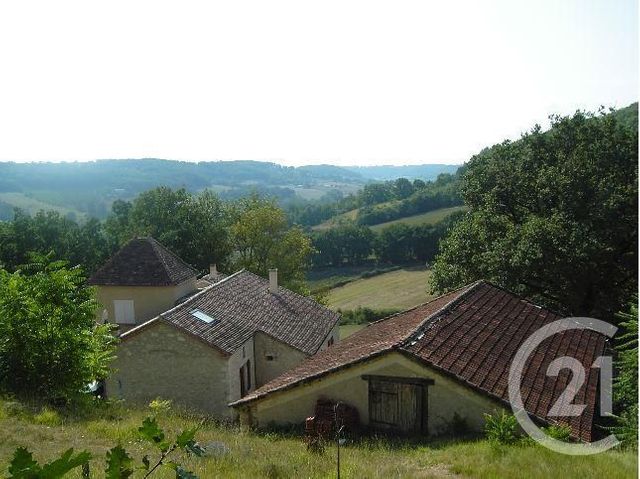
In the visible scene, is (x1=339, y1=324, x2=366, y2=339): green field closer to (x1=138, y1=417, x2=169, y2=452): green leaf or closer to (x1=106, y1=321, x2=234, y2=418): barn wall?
(x1=106, y1=321, x2=234, y2=418): barn wall

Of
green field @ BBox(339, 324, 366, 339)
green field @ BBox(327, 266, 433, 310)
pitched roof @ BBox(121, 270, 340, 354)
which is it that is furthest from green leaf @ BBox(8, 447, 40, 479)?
green field @ BBox(327, 266, 433, 310)

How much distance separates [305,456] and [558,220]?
15534 mm

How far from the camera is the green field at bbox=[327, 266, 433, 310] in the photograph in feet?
195

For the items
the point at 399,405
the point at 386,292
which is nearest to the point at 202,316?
the point at 399,405

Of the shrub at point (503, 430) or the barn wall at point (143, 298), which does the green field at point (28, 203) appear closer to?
the barn wall at point (143, 298)

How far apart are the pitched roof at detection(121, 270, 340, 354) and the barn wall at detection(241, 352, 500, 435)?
574 cm

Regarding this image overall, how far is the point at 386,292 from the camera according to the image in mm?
64188

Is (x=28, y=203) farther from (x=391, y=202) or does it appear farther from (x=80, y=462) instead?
(x=80, y=462)

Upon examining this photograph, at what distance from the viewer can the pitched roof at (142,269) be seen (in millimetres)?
28516

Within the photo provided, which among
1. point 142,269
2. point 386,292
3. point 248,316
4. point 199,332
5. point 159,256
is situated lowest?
point 386,292

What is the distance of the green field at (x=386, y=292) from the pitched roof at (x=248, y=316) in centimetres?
2881

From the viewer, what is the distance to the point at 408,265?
7794 centimetres

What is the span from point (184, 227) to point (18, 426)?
113 ft

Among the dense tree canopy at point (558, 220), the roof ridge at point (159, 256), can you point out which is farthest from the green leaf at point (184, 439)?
the roof ridge at point (159, 256)
